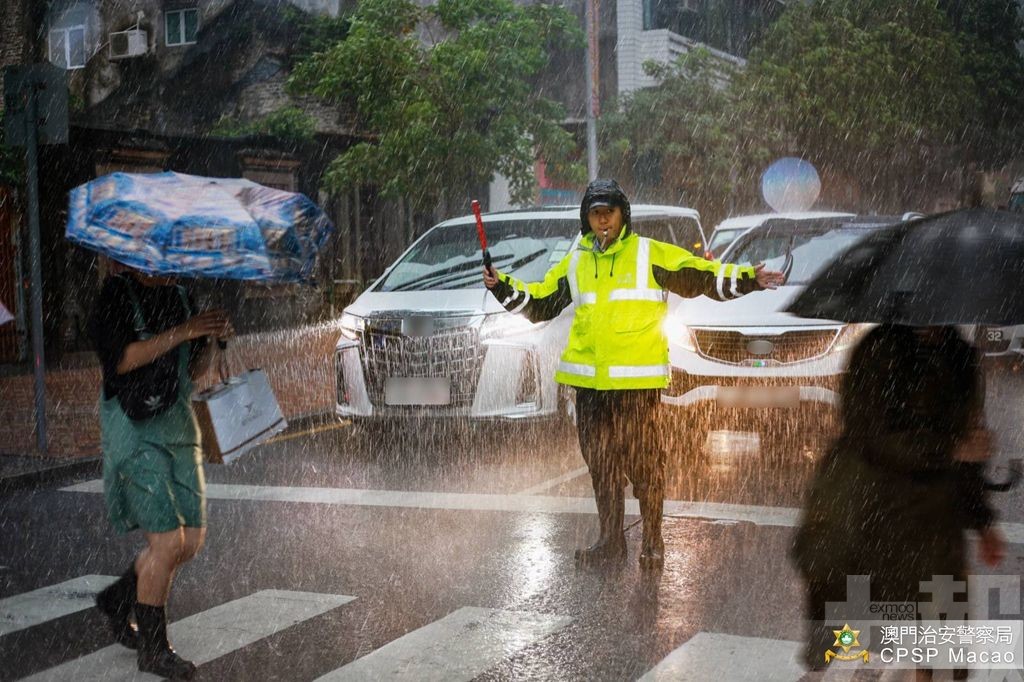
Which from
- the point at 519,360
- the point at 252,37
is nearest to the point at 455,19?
the point at 252,37

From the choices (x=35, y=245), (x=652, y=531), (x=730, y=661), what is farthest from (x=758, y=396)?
(x=35, y=245)

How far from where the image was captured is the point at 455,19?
20.6m

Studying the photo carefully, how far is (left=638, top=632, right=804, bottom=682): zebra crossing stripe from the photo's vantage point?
4746 millimetres

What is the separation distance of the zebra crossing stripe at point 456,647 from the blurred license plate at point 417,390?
12.3 feet

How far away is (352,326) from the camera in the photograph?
32.2 ft

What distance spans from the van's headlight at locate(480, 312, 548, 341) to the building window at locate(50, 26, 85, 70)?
820 inches

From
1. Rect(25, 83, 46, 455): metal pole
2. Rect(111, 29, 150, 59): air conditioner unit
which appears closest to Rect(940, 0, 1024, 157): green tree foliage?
Rect(111, 29, 150, 59): air conditioner unit

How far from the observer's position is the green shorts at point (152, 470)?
15.7ft

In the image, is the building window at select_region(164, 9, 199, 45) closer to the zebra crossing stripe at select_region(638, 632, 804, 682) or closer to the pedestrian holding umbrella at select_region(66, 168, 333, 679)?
the pedestrian holding umbrella at select_region(66, 168, 333, 679)

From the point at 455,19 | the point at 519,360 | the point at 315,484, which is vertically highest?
the point at 455,19

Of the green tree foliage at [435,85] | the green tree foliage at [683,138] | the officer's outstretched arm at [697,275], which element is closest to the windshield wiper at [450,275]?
the officer's outstretched arm at [697,275]

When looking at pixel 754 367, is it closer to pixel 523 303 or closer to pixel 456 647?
pixel 523 303

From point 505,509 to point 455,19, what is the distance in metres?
14.1

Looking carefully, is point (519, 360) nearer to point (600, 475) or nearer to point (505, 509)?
point (505, 509)
